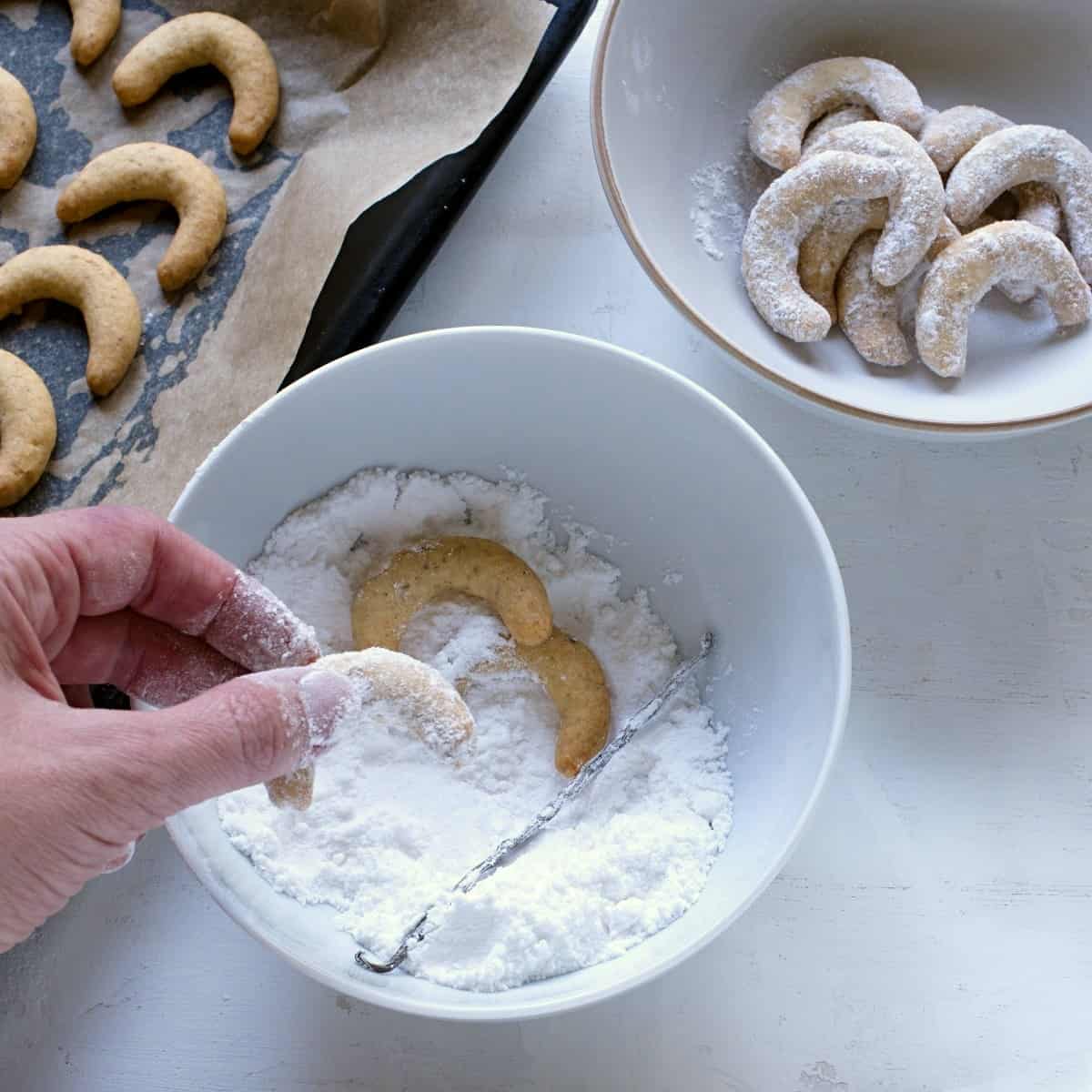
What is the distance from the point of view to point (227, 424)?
105 centimetres

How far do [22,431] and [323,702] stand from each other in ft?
1.46

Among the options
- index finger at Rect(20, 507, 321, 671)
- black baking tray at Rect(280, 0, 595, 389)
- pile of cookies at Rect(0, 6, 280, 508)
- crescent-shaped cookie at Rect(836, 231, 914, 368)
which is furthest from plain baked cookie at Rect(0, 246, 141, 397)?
crescent-shaped cookie at Rect(836, 231, 914, 368)

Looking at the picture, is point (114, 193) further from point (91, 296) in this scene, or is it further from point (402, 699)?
point (402, 699)

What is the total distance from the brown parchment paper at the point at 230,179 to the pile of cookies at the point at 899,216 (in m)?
0.28

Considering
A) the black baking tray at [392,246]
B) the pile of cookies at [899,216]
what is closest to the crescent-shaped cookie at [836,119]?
the pile of cookies at [899,216]

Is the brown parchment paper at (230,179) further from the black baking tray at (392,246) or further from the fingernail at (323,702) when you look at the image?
the fingernail at (323,702)

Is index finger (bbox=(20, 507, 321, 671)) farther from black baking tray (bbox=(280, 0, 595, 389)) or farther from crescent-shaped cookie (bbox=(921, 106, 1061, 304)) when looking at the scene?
crescent-shaped cookie (bbox=(921, 106, 1061, 304))

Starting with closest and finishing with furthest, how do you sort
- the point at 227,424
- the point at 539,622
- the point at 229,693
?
the point at 229,693 < the point at 539,622 < the point at 227,424

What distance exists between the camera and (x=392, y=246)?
107 centimetres

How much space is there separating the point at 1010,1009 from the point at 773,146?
0.76m

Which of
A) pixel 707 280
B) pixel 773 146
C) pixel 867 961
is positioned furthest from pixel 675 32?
pixel 867 961

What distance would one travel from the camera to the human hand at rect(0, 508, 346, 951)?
2.18ft

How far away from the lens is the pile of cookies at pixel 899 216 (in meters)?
1.02

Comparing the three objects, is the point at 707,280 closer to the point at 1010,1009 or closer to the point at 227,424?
the point at 227,424
